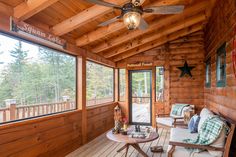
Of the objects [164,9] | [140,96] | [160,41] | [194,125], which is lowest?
[194,125]

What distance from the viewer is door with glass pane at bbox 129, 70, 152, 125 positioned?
6.93 meters

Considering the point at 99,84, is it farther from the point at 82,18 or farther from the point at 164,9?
the point at 164,9

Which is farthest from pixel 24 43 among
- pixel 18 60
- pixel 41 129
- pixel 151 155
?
pixel 151 155

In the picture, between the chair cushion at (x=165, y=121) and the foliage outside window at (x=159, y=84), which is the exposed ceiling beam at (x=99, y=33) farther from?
the foliage outside window at (x=159, y=84)

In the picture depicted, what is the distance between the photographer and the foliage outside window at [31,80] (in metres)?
2.91

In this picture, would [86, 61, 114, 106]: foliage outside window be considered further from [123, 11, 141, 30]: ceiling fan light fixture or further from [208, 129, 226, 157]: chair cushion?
[208, 129, 226, 157]: chair cushion

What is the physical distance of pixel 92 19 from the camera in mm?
3428

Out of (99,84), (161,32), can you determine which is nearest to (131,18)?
(161,32)

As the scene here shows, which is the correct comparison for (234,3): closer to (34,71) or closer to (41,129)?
(34,71)

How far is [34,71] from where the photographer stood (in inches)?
136

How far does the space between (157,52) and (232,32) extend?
3.94 meters

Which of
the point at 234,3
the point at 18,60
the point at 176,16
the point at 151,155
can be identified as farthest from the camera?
the point at 176,16

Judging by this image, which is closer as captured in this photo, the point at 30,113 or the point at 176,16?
the point at 30,113

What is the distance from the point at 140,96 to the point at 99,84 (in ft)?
5.78
